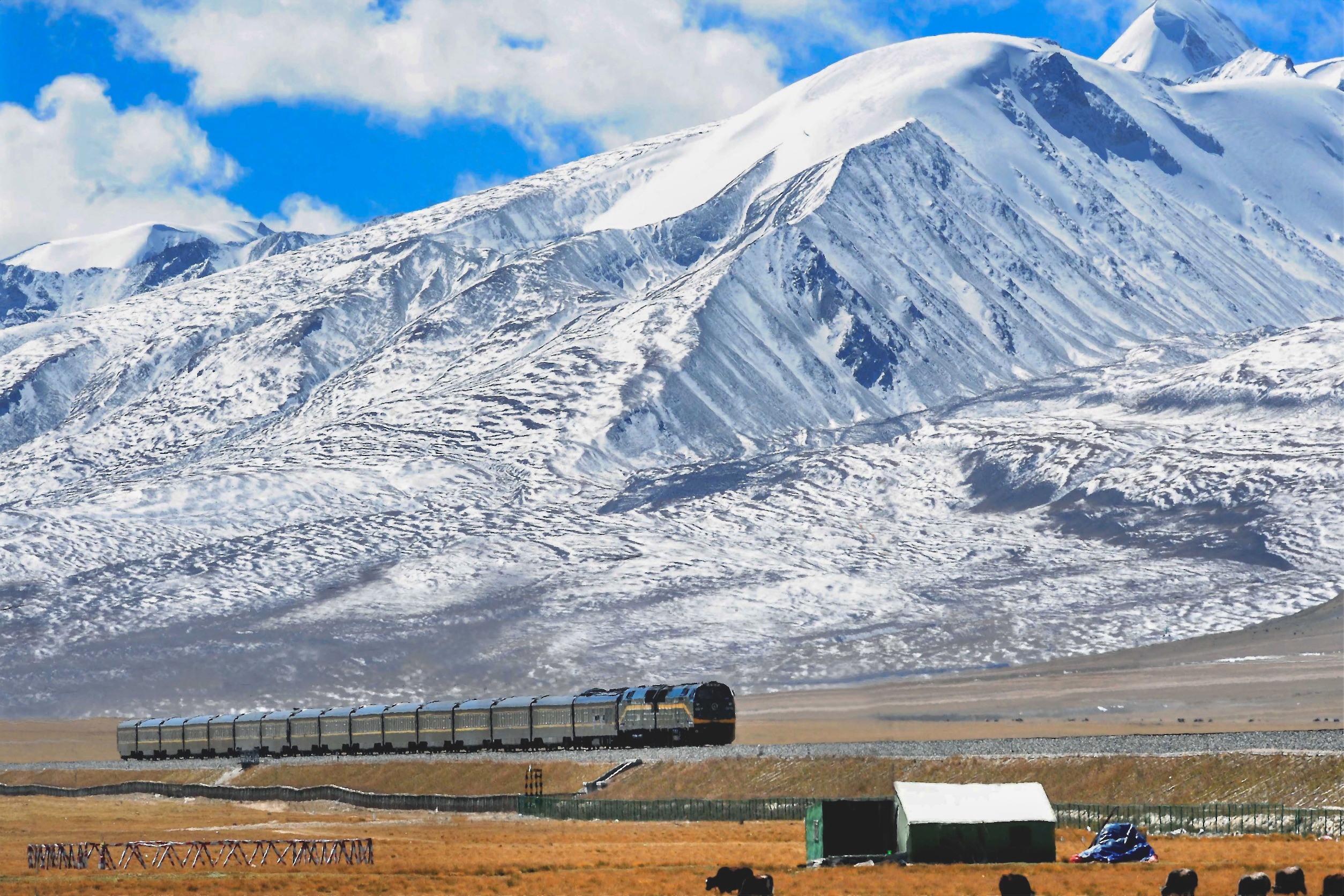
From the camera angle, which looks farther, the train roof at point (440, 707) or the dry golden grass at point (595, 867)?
the train roof at point (440, 707)

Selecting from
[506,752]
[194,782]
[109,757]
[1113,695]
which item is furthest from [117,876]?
[1113,695]

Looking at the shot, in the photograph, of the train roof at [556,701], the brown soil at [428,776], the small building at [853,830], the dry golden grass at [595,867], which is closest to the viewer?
the dry golden grass at [595,867]

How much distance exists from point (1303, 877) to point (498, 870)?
95.5 feet

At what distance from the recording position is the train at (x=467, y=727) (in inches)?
4761

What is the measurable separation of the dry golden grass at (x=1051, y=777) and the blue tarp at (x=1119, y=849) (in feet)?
67.2

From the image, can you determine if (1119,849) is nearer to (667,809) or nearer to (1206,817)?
(1206,817)

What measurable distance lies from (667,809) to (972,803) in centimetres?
3344

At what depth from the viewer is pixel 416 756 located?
132 m

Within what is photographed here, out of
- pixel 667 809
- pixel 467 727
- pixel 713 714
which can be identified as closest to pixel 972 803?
pixel 667 809

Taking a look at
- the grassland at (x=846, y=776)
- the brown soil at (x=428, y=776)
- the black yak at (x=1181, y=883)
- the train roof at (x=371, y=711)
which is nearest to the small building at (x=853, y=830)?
the black yak at (x=1181, y=883)

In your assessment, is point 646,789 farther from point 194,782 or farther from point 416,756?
point 194,782

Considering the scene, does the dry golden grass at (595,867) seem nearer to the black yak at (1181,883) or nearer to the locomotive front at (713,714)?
the black yak at (1181,883)

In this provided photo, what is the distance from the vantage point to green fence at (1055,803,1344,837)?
247 ft

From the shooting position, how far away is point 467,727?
134 meters
